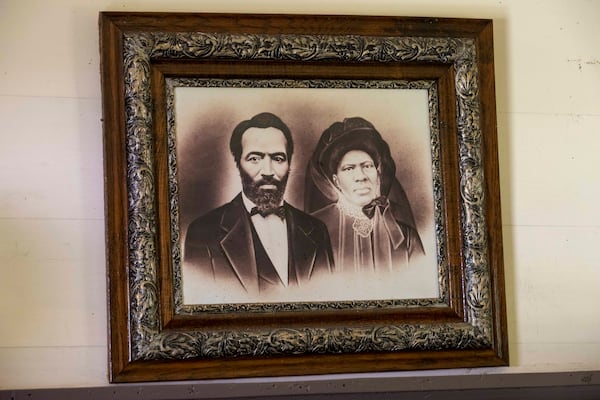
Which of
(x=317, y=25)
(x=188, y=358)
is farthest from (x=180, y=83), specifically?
(x=188, y=358)

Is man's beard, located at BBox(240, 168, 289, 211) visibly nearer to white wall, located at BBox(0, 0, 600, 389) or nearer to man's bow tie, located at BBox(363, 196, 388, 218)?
man's bow tie, located at BBox(363, 196, 388, 218)

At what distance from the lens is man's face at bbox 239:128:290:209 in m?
1.79

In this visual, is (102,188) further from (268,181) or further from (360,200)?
(360,200)

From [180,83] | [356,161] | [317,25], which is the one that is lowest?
[356,161]

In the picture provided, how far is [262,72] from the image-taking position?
1802mm

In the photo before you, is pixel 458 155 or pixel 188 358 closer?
pixel 188 358

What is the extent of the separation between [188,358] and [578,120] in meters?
0.95

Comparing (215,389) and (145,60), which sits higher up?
(145,60)

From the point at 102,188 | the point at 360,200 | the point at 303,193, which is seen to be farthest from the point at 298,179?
the point at 102,188

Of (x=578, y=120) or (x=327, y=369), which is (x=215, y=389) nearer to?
(x=327, y=369)

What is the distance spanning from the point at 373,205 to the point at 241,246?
11.0 inches

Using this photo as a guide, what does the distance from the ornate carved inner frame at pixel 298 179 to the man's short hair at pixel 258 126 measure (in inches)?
1.1

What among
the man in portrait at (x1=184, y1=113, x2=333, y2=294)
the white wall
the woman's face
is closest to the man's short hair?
the man in portrait at (x1=184, y1=113, x2=333, y2=294)

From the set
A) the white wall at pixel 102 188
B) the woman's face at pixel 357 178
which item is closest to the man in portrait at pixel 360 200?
the woman's face at pixel 357 178
